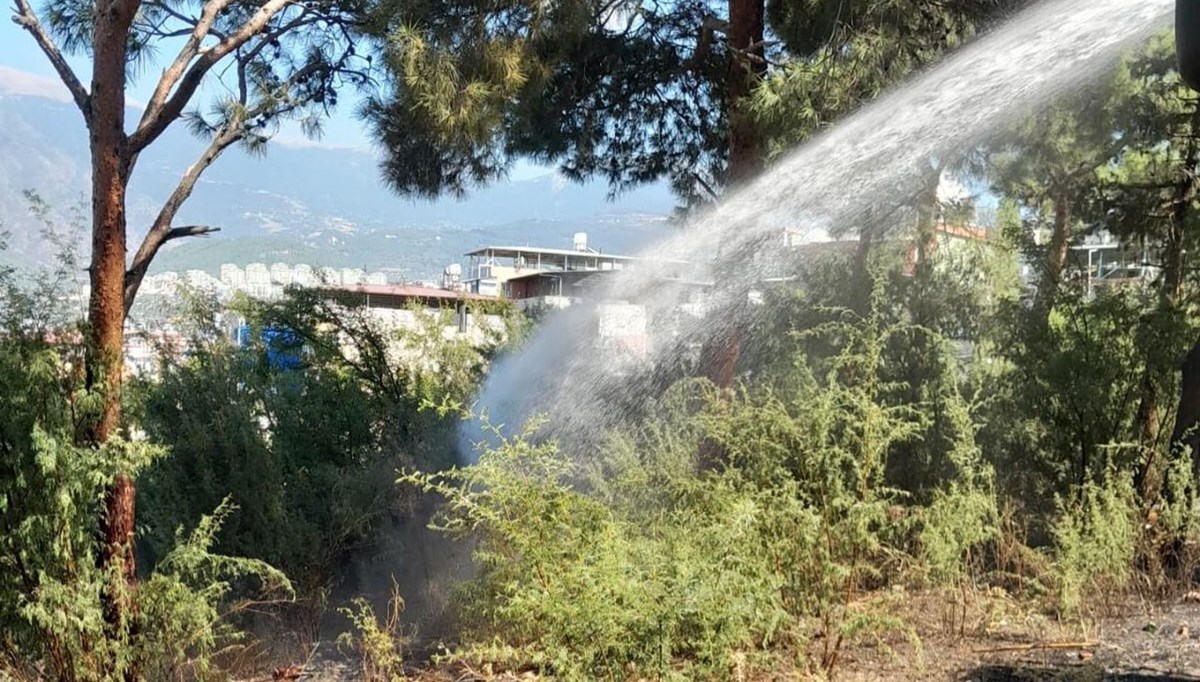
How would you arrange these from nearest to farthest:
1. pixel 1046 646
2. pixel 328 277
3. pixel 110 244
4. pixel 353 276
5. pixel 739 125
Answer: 1. pixel 110 244
2. pixel 1046 646
3. pixel 739 125
4. pixel 328 277
5. pixel 353 276

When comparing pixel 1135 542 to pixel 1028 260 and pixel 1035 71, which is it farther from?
pixel 1035 71

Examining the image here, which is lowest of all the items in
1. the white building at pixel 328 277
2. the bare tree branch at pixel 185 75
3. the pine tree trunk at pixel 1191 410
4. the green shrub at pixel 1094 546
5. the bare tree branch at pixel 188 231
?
the green shrub at pixel 1094 546

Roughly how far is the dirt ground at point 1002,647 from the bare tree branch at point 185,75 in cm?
221

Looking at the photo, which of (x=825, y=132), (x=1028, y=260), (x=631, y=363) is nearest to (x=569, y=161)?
(x=631, y=363)

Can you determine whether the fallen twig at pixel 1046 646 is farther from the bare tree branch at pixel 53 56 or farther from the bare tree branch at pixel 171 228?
the bare tree branch at pixel 53 56

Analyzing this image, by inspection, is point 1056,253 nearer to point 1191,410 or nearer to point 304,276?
point 1191,410

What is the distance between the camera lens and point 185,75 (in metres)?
4.36

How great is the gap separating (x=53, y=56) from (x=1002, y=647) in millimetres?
4240

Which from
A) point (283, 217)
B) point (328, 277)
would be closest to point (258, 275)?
point (328, 277)

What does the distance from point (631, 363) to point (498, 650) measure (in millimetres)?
3459

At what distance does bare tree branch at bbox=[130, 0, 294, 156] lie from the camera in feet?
12.6

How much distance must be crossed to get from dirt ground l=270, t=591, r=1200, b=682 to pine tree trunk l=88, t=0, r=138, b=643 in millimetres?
979

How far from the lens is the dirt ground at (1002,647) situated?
11.1 ft

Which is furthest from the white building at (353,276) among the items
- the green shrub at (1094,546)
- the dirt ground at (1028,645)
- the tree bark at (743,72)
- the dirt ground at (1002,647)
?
the green shrub at (1094,546)
